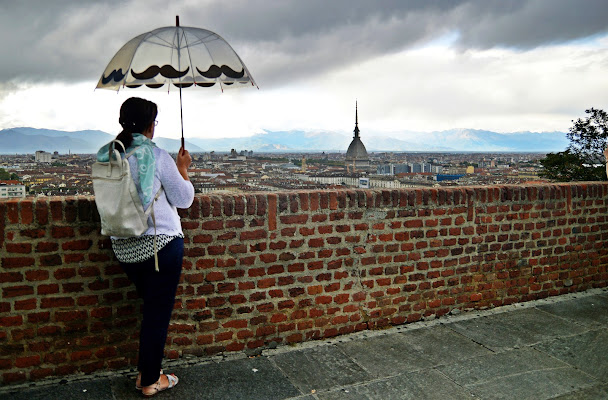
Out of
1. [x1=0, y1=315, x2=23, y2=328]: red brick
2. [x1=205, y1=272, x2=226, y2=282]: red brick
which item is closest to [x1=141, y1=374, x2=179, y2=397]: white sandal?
[x1=205, y1=272, x2=226, y2=282]: red brick

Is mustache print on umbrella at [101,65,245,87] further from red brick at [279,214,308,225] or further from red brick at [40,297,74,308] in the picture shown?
red brick at [40,297,74,308]

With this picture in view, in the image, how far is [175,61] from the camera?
3199 millimetres

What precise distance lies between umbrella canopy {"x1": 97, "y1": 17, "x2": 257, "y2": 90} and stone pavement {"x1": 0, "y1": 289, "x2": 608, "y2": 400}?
1.93 metres

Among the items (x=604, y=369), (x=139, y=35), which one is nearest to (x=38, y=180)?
(x=139, y=35)

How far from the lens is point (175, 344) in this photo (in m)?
3.35

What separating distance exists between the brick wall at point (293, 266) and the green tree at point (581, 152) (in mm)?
34368

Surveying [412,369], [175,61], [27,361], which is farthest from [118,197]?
[412,369]

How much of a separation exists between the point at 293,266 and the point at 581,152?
128 feet

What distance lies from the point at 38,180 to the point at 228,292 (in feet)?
84.6

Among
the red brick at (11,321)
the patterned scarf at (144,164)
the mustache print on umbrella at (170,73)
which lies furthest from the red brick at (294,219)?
the red brick at (11,321)

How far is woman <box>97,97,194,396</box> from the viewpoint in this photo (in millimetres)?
2586

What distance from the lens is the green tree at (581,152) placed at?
3534 cm

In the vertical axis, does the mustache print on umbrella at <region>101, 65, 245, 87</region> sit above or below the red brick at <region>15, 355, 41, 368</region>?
above

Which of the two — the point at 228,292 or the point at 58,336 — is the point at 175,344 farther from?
the point at 58,336
